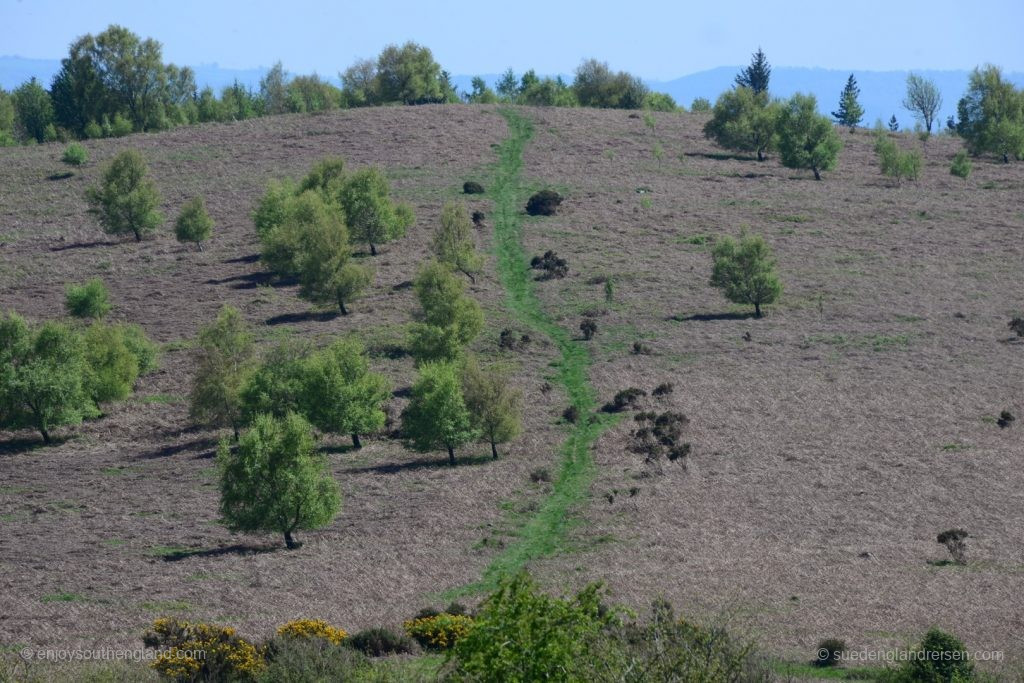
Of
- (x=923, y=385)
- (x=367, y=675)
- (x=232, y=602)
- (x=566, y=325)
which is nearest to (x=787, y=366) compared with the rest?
(x=923, y=385)

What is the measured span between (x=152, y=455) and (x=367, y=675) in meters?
30.3

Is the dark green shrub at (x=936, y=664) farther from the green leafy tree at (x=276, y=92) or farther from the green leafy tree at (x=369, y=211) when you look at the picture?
the green leafy tree at (x=276, y=92)

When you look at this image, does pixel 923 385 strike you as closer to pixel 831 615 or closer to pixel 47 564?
pixel 831 615

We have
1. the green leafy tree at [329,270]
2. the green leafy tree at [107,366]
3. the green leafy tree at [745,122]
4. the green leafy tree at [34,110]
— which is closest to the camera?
the green leafy tree at [107,366]

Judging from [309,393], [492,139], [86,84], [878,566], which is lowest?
[878,566]

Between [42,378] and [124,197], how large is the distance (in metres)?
37.9

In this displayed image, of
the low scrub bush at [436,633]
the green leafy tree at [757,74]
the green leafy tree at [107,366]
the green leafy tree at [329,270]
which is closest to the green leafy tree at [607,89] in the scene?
the green leafy tree at [757,74]

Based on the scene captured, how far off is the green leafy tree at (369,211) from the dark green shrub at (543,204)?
14.1m

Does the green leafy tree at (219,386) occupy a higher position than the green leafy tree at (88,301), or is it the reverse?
the green leafy tree at (88,301)

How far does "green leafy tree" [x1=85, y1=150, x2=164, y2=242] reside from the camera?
88.4m

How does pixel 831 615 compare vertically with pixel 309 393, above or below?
below

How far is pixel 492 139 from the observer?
4742 inches

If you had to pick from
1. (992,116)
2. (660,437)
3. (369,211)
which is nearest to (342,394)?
(660,437)

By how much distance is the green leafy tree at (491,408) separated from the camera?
5106 centimetres
